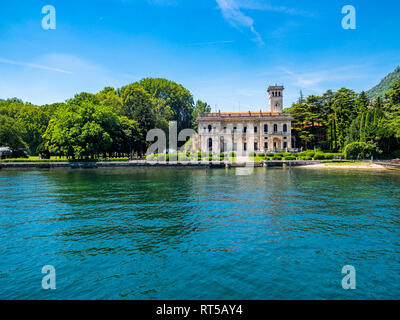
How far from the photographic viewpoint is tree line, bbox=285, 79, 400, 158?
53.3m

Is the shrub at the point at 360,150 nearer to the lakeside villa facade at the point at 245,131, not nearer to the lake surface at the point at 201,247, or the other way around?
the lakeside villa facade at the point at 245,131

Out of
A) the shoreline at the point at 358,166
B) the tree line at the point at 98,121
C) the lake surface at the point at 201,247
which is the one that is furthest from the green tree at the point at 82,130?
the shoreline at the point at 358,166

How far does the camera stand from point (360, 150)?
53656 millimetres

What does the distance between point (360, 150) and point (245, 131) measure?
95.3 ft

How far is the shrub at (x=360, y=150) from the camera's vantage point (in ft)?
174

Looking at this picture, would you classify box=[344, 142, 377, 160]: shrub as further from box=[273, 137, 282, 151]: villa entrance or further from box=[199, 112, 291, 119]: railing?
box=[199, 112, 291, 119]: railing

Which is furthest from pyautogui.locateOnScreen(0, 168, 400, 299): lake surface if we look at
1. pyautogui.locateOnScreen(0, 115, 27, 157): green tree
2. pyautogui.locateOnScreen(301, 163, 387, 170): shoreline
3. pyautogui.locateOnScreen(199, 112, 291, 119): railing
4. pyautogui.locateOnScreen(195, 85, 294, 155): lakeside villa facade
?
pyautogui.locateOnScreen(199, 112, 291, 119): railing

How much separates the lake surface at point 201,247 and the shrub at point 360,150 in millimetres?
35865

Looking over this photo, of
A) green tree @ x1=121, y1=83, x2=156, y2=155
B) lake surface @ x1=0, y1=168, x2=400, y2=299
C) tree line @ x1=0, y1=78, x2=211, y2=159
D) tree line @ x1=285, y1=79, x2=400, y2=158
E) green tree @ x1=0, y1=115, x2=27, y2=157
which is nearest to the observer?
lake surface @ x1=0, y1=168, x2=400, y2=299

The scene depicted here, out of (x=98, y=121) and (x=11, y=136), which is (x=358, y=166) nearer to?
(x=98, y=121)

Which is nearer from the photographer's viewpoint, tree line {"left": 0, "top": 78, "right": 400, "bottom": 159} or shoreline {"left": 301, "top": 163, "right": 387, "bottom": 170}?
shoreline {"left": 301, "top": 163, "right": 387, "bottom": 170}

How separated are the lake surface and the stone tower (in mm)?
59621

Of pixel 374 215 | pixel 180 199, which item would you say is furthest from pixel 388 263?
pixel 180 199

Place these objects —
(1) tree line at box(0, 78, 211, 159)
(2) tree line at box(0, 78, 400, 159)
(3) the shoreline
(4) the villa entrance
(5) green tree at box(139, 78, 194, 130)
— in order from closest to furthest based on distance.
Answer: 1. (3) the shoreline
2. (2) tree line at box(0, 78, 400, 159)
3. (1) tree line at box(0, 78, 211, 159)
4. (4) the villa entrance
5. (5) green tree at box(139, 78, 194, 130)
